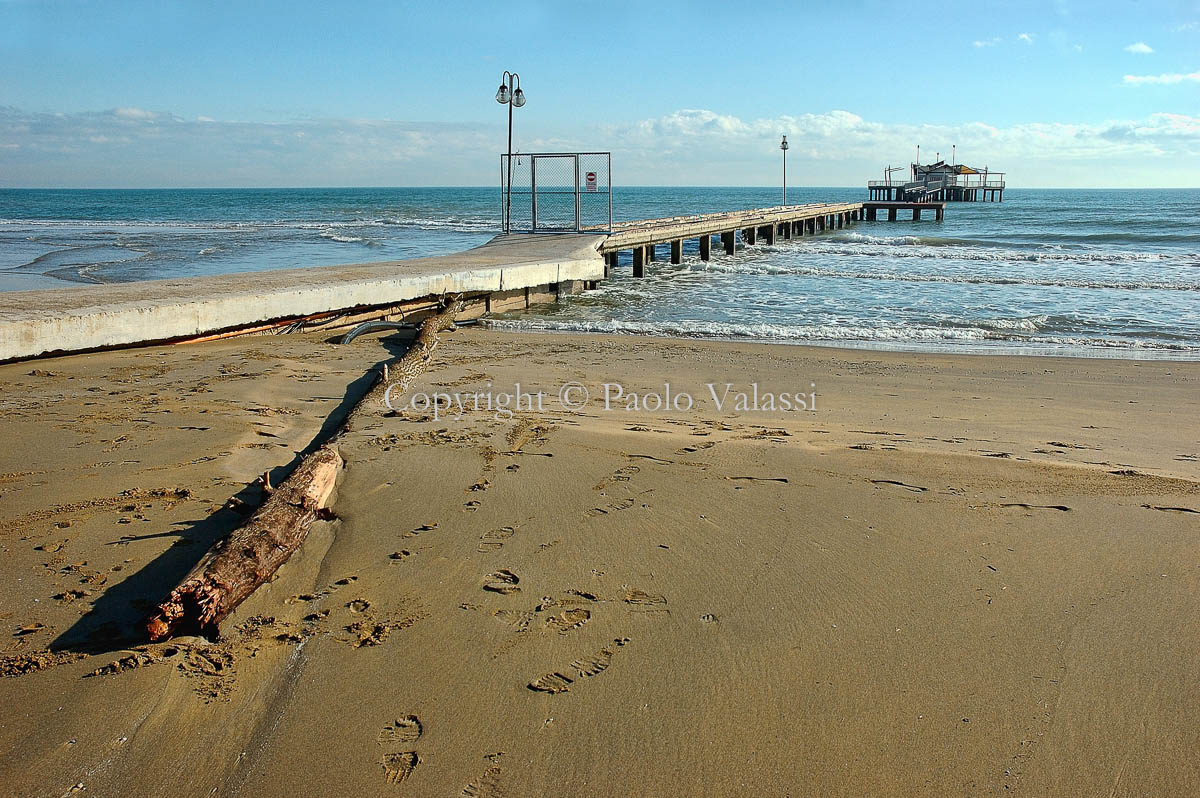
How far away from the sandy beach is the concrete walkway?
2269mm

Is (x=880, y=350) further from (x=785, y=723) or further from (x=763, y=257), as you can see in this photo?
(x=763, y=257)

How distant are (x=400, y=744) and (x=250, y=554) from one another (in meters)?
1.21

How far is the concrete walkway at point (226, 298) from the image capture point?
7.68 m

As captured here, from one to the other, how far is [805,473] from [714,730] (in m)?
2.44

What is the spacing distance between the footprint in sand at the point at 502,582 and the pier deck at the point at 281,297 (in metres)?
6.15

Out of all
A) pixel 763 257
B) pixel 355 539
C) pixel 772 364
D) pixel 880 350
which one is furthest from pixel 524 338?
pixel 763 257

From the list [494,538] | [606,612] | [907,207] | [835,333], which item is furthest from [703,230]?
[907,207]

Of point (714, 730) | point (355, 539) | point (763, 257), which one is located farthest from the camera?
point (763, 257)

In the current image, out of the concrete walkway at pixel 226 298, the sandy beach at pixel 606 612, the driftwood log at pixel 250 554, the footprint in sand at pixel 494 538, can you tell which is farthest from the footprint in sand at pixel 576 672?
the concrete walkway at pixel 226 298

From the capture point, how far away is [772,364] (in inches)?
354

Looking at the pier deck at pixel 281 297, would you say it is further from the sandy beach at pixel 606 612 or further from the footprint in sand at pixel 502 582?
the footprint in sand at pixel 502 582

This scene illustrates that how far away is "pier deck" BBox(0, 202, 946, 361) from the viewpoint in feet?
25.6

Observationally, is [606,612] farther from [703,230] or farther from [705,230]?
[705,230]

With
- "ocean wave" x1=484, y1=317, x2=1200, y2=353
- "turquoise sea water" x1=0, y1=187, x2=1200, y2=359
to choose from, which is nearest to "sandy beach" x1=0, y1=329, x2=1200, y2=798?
"ocean wave" x1=484, y1=317, x2=1200, y2=353
